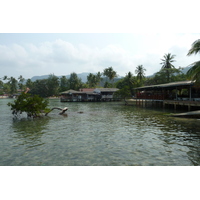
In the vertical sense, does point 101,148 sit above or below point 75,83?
below

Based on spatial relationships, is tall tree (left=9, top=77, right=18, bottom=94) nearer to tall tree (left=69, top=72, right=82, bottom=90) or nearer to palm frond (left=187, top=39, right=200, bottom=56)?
tall tree (left=69, top=72, right=82, bottom=90)

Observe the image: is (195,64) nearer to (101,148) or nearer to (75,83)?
(101,148)

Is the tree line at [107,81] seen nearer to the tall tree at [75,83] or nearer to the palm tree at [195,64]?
the tall tree at [75,83]

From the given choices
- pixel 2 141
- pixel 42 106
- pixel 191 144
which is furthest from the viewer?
pixel 42 106

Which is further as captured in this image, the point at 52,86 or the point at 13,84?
the point at 13,84

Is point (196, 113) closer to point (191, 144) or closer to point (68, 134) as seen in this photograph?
point (191, 144)

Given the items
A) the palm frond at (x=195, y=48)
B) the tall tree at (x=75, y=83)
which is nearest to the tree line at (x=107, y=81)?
the tall tree at (x=75, y=83)

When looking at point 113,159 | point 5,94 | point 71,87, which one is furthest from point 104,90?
point 5,94

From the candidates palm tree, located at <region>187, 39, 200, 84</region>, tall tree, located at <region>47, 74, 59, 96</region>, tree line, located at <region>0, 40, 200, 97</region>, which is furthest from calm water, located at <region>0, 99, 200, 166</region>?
tall tree, located at <region>47, 74, 59, 96</region>

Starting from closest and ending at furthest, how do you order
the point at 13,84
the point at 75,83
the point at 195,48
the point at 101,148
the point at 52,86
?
the point at 101,148, the point at 195,48, the point at 75,83, the point at 52,86, the point at 13,84

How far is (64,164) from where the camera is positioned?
24.0 ft

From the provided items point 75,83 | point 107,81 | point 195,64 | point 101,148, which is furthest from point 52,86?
point 101,148

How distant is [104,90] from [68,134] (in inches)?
1857

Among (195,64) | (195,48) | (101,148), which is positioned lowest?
(101,148)
